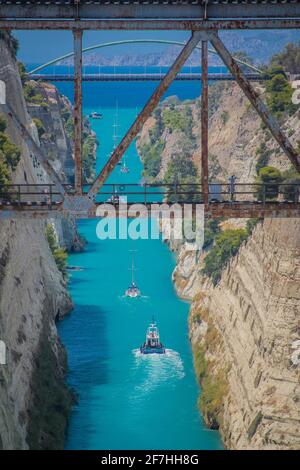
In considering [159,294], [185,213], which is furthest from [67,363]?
[185,213]

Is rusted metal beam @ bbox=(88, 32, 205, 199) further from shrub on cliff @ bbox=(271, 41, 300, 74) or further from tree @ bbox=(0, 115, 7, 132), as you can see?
shrub on cliff @ bbox=(271, 41, 300, 74)

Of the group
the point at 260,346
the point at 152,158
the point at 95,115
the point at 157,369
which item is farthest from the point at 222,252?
the point at 95,115

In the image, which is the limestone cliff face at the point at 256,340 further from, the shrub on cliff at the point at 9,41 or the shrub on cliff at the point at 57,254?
the shrub on cliff at the point at 9,41

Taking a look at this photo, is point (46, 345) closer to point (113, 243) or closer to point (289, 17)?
point (289, 17)

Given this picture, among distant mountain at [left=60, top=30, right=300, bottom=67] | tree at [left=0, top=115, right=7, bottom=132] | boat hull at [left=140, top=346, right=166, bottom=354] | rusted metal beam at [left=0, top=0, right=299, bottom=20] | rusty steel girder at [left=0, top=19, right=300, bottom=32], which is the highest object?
distant mountain at [left=60, top=30, right=300, bottom=67]

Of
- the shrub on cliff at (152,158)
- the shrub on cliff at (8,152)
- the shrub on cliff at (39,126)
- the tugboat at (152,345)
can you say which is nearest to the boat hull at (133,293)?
the tugboat at (152,345)

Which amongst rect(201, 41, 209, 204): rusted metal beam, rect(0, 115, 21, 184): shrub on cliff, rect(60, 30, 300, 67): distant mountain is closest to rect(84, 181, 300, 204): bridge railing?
rect(201, 41, 209, 204): rusted metal beam
